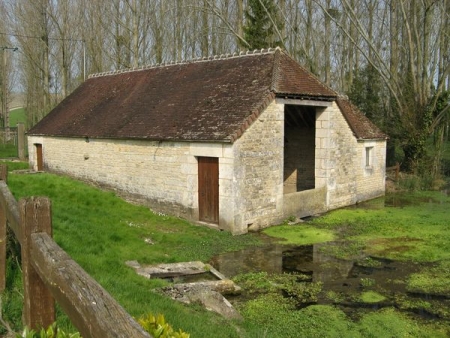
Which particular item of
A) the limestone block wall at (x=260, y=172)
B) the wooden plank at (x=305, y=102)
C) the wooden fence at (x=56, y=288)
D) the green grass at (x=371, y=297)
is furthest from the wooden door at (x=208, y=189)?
the wooden fence at (x=56, y=288)

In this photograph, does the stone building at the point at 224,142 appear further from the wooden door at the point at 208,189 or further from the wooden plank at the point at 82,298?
the wooden plank at the point at 82,298

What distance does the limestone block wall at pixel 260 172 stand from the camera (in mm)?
11891

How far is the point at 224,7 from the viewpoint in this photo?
29.8 m

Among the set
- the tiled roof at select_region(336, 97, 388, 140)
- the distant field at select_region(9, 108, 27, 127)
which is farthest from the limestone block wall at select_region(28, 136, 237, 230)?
the distant field at select_region(9, 108, 27, 127)

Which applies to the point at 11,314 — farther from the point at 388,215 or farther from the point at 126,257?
the point at 388,215

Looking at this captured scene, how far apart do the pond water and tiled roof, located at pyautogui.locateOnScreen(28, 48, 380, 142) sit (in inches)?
128

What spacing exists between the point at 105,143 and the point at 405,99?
13613 millimetres

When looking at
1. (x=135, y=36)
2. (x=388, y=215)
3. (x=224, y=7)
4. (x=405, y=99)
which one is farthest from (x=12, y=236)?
(x=224, y=7)

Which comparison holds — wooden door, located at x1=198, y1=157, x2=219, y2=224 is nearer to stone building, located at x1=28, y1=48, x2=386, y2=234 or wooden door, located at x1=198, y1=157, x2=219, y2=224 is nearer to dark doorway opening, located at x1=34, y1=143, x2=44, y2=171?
stone building, located at x1=28, y1=48, x2=386, y2=234

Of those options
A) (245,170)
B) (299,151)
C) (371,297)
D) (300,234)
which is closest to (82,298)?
(371,297)

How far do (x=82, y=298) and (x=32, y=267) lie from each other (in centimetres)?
103

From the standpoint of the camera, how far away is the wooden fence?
1.85 m

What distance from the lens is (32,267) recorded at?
2.86m

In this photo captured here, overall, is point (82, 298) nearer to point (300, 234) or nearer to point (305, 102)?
point (300, 234)
